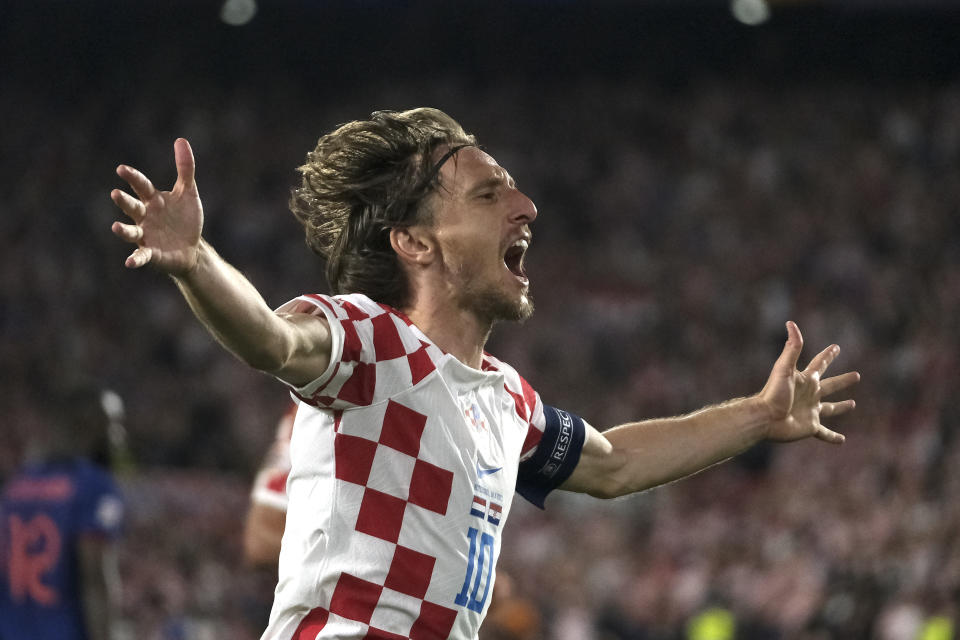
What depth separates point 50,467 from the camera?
5.64 m

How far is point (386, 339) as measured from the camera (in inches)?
114

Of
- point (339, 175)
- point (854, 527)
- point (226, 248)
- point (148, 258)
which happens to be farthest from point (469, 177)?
point (226, 248)

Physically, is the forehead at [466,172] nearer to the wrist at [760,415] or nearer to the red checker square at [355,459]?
the red checker square at [355,459]

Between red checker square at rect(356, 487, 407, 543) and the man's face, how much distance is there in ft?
1.87

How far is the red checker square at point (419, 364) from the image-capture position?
2.93 metres

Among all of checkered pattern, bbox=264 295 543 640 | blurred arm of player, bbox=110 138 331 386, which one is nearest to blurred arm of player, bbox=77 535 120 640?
checkered pattern, bbox=264 295 543 640

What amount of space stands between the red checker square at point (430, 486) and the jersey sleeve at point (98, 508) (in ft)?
9.69

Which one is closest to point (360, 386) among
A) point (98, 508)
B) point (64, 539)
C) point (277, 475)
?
point (277, 475)

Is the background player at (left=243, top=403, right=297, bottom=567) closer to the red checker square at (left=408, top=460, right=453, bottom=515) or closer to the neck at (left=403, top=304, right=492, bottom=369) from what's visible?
the neck at (left=403, top=304, right=492, bottom=369)

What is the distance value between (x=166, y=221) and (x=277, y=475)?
2267 millimetres

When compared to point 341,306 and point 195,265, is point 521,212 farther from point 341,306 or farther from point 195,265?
point 195,265

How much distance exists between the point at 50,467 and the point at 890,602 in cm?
501

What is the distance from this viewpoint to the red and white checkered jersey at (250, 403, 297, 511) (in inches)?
177

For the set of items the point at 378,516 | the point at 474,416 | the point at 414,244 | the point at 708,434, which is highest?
the point at 414,244
